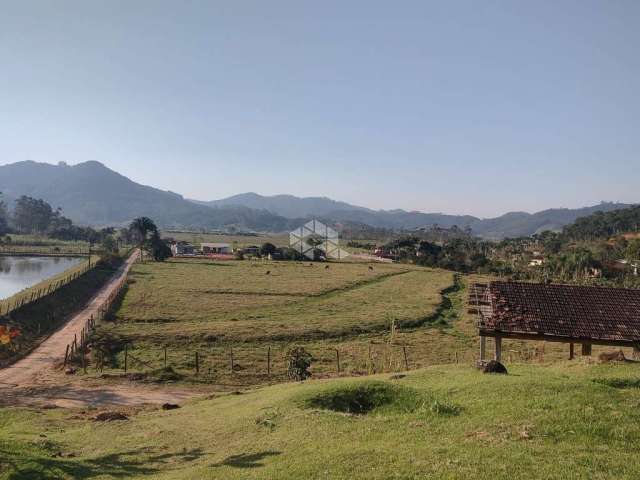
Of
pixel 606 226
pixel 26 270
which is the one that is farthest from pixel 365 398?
pixel 606 226

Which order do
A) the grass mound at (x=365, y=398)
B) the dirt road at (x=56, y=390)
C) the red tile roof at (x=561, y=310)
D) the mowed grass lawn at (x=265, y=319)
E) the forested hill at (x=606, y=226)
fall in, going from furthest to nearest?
the forested hill at (x=606, y=226) → the mowed grass lawn at (x=265, y=319) → the dirt road at (x=56, y=390) → the red tile roof at (x=561, y=310) → the grass mound at (x=365, y=398)

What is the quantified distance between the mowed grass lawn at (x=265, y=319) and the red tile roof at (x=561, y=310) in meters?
7.10

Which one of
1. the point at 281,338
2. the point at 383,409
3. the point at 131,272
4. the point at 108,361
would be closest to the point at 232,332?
the point at 281,338

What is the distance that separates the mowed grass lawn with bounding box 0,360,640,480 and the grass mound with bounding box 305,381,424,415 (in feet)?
0.13

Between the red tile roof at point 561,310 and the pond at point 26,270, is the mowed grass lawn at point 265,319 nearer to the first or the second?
the red tile roof at point 561,310

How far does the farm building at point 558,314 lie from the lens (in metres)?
17.2

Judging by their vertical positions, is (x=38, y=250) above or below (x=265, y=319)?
above

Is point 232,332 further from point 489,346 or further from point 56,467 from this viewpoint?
point 56,467

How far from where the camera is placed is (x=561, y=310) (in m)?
18.3

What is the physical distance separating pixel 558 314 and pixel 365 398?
8.76 metres

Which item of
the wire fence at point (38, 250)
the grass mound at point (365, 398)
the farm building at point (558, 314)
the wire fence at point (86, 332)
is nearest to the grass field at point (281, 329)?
the wire fence at point (86, 332)

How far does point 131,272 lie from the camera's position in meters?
69.9

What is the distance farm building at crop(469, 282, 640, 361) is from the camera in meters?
17.2

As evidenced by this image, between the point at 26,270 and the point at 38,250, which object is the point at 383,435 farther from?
the point at 38,250
